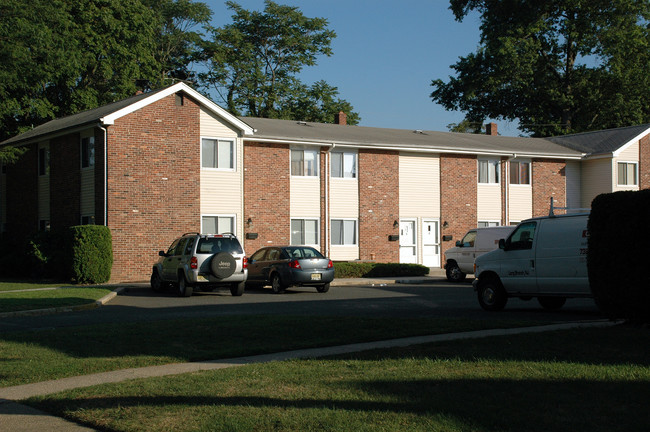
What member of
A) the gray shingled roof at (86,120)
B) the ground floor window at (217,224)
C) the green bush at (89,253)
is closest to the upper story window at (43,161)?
the gray shingled roof at (86,120)

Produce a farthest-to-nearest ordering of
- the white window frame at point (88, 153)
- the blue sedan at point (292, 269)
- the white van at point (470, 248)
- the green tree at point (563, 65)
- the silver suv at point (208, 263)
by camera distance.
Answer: the green tree at point (563, 65), the white window frame at point (88, 153), the white van at point (470, 248), the blue sedan at point (292, 269), the silver suv at point (208, 263)

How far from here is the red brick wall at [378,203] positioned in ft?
116

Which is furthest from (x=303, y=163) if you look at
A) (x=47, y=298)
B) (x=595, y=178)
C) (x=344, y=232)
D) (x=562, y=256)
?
(x=562, y=256)

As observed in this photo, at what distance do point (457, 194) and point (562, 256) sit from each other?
73.0ft

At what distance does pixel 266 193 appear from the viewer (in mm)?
32875

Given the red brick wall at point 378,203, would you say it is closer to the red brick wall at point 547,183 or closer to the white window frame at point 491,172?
the white window frame at point 491,172

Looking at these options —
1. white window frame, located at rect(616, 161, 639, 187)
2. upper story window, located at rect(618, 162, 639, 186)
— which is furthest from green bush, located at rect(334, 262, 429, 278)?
upper story window, located at rect(618, 162, 639, 186)

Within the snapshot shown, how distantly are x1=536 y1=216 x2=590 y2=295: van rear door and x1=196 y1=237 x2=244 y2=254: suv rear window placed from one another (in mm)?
9686

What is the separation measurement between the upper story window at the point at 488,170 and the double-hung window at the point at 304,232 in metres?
9.89

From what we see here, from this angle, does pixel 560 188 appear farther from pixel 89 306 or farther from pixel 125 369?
pixel 125 369

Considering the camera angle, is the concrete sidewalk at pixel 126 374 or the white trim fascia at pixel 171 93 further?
the white trim fascia at pixel 171 93

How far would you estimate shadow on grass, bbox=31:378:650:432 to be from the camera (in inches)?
259

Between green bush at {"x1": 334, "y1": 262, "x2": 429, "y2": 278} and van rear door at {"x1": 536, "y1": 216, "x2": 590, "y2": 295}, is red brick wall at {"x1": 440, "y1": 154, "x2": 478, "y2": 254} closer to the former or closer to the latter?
green bush at {"x1": 334, "y1": 262, "x2": 429, "y2": 278}

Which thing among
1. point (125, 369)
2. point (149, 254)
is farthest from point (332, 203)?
point (125, 369)
